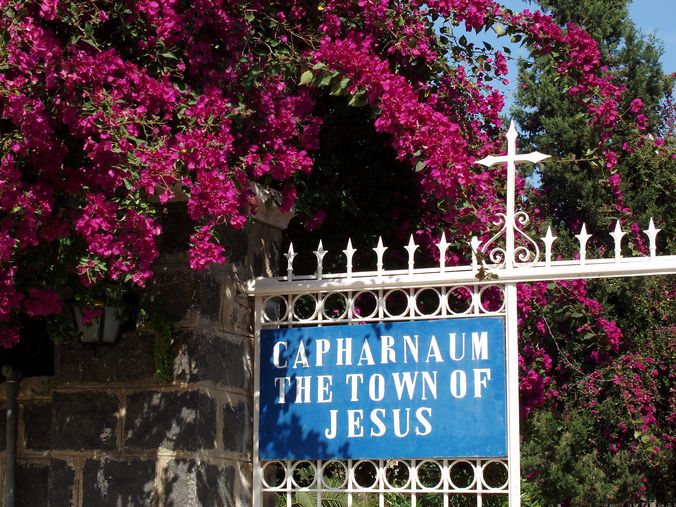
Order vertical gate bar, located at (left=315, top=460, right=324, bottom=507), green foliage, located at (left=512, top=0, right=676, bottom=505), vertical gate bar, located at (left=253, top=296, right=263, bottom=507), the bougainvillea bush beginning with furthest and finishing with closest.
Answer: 1. green foliage, located at (left=512, top=0, right=676, bottom=505)
2. vertical gate bar, located at (left=253, top=296, right=263, bottom=507)
3. vertical gate bar, located at (left=315, top=460, right=324, bottom=507)
4. the bougainvillea bush

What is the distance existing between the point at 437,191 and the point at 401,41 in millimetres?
899

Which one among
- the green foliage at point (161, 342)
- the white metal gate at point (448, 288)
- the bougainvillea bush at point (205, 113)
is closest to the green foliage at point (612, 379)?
the bougainvillea bush at point (205, 113)

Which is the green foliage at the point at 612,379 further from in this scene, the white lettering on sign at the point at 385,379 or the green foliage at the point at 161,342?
the green foliage at the point at 161,342

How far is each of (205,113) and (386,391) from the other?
1266mm

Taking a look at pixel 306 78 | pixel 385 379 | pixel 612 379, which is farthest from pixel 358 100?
pixel 612 379

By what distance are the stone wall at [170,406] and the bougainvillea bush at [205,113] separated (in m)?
0.29

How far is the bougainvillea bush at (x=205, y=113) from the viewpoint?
3613mm

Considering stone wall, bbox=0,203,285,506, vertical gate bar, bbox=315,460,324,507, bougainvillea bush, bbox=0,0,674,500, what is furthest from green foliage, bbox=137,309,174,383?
vertical gate bar, bbox=315,460,324,507

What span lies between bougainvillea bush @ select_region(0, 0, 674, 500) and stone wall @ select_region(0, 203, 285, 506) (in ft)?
0.94

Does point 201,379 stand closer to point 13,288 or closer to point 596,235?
point 13,288

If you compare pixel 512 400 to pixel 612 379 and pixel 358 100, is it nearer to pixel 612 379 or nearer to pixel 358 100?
pixel 358 100

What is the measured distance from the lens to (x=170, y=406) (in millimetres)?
4176

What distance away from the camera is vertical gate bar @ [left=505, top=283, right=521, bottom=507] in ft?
12.9

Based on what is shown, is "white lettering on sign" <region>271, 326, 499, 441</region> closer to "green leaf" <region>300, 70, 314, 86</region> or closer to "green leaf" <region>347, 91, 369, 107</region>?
"green leaf" <region>347, 91, 369, 107</region>
